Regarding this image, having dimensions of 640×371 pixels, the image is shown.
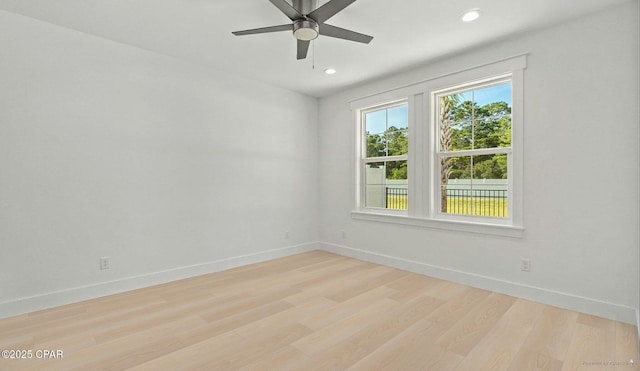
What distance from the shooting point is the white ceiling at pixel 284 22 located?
8.17ft

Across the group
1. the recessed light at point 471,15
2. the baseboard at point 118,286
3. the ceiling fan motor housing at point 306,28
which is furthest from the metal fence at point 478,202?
the baseboard at point 118,286

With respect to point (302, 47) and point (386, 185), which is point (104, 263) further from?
point (386, 185)

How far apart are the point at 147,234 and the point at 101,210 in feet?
1.71

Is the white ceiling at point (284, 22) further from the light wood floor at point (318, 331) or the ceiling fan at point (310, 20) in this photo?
the light wood floor at point (318, 331)

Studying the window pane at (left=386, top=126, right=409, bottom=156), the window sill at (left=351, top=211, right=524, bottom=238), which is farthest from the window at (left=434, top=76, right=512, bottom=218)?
the window pane at (left=386, top=126, right=409, bottom=156)

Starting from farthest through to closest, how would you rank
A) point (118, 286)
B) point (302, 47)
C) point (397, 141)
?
1. point (397, 141)
2. point (118, 286)
3. point (302, 47)

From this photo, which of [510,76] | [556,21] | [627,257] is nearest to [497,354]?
[627,257]

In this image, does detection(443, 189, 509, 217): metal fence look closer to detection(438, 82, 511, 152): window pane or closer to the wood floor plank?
detection(438, 82, 511, 152): window pane

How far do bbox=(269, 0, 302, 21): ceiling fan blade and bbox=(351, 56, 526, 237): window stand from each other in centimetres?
218

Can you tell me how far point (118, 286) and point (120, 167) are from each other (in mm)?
1265

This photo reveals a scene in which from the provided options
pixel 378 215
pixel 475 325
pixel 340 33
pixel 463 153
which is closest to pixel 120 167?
pixel 340 33

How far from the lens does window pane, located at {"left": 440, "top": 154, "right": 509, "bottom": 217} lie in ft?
10.7

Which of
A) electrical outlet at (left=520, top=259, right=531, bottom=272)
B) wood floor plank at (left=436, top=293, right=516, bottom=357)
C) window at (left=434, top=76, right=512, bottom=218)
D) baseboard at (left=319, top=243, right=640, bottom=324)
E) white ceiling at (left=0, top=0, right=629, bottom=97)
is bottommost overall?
wood floor plank at (left=436, top=293, right=516, bottom=357)

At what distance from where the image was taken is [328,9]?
2100mm
